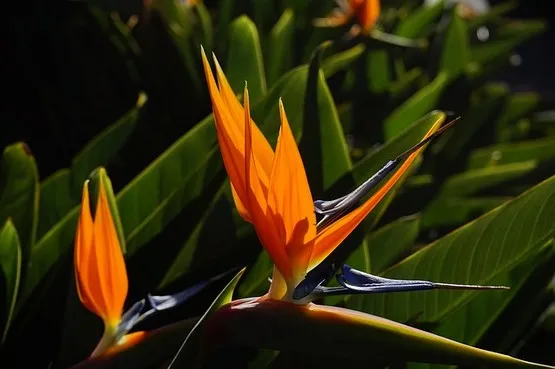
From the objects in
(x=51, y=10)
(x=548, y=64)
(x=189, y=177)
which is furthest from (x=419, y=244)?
(x=548, y=64)

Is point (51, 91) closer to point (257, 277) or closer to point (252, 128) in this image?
point (257, 277)

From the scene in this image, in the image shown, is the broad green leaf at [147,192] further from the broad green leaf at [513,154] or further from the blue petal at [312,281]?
the broad green leaf at [513,154]

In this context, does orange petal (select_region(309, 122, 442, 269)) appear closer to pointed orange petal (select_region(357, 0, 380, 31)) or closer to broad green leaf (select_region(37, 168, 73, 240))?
broad green leaf (select_region(37, 168, 73, 240))

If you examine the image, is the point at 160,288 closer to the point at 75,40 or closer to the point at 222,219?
the point at 222,219

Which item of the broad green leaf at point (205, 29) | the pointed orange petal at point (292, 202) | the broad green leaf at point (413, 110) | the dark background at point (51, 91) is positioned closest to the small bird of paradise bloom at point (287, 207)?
the pointed orange petal at point (292, 202)

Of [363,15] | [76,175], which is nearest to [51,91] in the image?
[76,175]

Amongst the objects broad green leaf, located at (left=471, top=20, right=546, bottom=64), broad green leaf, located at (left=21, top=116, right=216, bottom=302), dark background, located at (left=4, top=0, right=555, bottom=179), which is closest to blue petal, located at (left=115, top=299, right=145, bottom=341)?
broad green leaf, located at (left=21, top=116, right=216, bottom=302)
